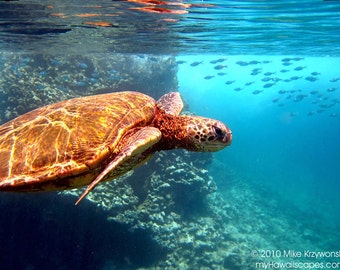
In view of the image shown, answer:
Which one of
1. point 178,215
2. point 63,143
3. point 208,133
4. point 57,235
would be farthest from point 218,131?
point 178,215

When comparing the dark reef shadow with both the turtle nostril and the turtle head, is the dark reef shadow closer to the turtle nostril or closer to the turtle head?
the turtle head

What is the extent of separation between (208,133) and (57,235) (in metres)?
7.33

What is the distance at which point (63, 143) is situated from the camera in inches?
132

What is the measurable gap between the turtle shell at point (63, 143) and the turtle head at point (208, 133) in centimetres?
74

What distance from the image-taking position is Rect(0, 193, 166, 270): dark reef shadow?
27.2 feet

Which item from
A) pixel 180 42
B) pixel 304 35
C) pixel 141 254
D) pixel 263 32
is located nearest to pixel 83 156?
pixel 141 254

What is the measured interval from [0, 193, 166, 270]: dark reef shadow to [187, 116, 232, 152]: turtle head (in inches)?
242

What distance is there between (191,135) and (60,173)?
1.91 meters

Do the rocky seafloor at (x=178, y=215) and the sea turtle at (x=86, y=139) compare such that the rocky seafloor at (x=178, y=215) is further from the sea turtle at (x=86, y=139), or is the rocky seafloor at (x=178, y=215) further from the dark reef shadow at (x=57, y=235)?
the sea turtle at (x=86, y=139)

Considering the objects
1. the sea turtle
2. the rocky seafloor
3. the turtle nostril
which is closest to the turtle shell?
the sea turtle

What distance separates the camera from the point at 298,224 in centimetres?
1917

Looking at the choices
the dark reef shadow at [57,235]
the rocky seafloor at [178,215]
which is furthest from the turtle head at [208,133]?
the dark reef shadow at [57,235]

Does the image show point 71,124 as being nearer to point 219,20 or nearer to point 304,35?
point 219,20

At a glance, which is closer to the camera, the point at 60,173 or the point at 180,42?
the point at 60,173
